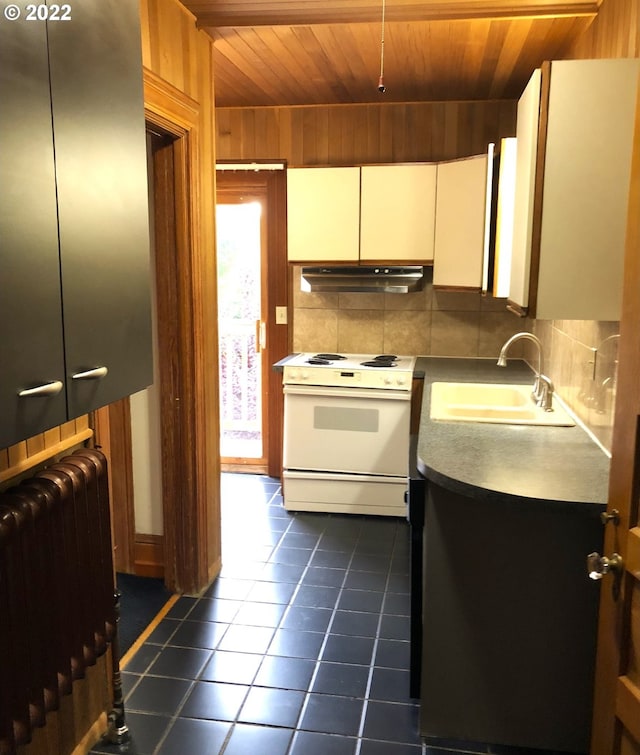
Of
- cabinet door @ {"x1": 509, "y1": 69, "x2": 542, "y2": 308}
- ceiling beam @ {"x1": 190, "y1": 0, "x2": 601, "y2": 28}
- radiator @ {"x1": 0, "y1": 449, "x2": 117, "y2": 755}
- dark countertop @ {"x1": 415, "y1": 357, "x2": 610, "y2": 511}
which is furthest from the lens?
ceiling beam @ {"x1": 190, "y1": 0, "x2": 601, "y2": 28}

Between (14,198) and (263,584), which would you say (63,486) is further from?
(263,584)

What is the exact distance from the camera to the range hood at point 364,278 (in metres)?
4.12

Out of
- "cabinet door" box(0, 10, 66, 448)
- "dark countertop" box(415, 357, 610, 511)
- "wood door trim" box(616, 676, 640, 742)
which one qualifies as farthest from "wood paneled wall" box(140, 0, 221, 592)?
"wood door trim" box(616, 676, 640, 742)

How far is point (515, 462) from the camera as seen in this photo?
2076 millimetres

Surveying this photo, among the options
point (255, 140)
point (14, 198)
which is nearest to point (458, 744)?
point (14, 198)

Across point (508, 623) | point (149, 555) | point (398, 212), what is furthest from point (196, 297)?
point (508, 623)

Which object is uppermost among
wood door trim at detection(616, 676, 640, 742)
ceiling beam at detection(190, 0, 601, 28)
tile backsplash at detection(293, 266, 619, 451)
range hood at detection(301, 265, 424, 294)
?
ceiling beam at detection(190, 0, 601, 28)

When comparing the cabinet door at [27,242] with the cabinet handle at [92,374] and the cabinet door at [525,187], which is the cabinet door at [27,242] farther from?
the cabinet door at [525,187]

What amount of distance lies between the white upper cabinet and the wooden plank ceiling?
712mm

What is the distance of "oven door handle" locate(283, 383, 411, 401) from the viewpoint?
12.7 feet

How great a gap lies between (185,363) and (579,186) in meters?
1.70

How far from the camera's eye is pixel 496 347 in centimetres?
435

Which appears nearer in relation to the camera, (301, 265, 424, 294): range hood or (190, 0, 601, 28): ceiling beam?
(190, 0, 601, 28): ceiling beam

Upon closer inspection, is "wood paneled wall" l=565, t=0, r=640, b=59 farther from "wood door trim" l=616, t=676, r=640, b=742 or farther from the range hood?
"wood door trim" l=616, t=676, r=640, b=742
